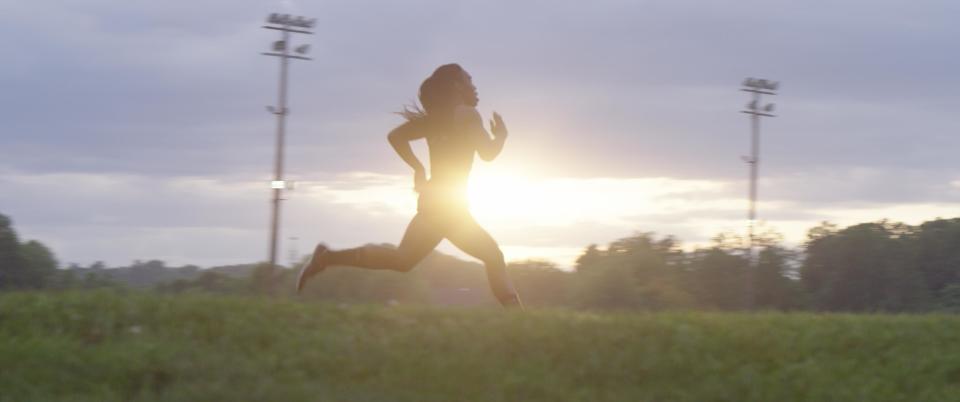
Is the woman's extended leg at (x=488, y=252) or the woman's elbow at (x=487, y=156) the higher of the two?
the woman's elbow at (x=487, y=156)

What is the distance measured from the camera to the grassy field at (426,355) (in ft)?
22.2

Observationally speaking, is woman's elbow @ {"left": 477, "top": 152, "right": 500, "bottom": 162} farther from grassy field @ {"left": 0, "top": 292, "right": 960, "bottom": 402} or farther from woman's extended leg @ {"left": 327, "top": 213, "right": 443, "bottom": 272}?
grassy field @ {"left": 0, "top": 292, "right": 960, "bottom": 402}

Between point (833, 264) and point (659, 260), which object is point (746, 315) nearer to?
point (659, 260)

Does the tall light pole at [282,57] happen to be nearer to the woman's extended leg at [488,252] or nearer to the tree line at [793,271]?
the tree line at [793,271]

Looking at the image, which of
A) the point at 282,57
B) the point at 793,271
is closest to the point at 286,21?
the point at 282,57

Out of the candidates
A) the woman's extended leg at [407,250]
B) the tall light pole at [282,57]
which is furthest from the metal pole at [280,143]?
the woman's extended leg at [407,250]

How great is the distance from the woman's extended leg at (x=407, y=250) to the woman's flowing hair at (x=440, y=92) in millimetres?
919

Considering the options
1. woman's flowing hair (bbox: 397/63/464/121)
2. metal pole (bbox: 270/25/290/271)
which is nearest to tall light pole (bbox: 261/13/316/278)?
metal pole (bbox: 270/25/290/271)

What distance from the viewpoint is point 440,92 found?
957 centimetres

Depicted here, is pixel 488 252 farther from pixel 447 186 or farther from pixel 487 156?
pixel 487 156

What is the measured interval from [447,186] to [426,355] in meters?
2.30

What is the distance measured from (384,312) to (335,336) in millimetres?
735

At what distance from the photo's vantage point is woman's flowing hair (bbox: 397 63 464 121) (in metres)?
9.54

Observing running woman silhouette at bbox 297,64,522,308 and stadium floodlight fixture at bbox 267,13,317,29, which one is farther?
stadium floodlight fixture at bbox 267,13,317,29
